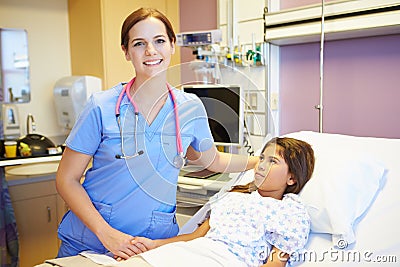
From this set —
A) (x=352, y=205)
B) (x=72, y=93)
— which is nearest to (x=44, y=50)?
(x=72, y=93)

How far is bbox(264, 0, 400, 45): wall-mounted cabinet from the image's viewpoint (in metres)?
1.77

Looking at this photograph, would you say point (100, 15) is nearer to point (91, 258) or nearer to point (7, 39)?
point (7, 39)

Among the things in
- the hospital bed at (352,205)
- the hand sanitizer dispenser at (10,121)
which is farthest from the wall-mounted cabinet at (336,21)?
the hand sanitizer dispenser at (10,121)

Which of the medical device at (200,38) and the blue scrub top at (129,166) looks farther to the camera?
the medical device at (200,38)

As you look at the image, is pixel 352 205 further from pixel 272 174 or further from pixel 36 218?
pixel 36 218

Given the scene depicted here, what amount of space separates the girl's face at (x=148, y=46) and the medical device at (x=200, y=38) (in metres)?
1.06

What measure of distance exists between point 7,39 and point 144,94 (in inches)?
81.5

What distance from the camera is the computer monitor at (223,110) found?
125 cm

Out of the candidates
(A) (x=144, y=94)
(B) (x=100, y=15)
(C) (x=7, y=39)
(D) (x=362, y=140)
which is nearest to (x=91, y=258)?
(A) (x=144, y=94)

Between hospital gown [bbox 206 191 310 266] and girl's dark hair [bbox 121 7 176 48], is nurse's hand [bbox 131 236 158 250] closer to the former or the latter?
hospital gown [bbox 206 191 310 266]

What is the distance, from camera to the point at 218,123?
4.30 ft

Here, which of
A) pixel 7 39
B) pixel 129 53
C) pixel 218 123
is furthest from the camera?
pixel 7 39

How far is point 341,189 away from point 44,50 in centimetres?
241

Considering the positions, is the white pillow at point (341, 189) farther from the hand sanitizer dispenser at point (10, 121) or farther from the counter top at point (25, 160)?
the hand sanitizer dispenser at point (10, 121)
